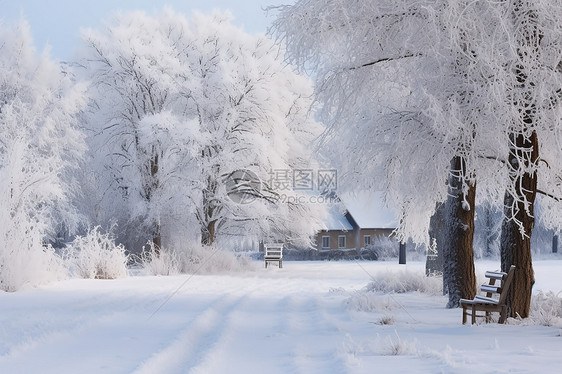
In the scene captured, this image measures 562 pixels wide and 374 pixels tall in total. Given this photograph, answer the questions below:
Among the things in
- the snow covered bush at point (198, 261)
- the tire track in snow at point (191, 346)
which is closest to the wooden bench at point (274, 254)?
the snow covered bush at point (198, 261)

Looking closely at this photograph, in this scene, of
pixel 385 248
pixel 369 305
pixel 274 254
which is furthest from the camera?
pixel 385 248

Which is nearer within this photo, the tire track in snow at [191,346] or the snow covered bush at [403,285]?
the tire track in snow at [191,346]

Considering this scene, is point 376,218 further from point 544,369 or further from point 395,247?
point 544,369

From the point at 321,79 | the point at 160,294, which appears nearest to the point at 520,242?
the point at 321,79

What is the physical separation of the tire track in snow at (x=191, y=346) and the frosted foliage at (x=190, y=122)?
14.9 m

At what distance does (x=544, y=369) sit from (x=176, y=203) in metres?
20.6

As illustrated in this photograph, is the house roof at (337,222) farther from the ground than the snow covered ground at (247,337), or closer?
farther from the ground

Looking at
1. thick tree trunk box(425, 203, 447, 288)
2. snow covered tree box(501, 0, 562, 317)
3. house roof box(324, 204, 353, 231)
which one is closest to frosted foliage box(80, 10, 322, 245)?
thick tree trunk box(425, 203, 447, 288)

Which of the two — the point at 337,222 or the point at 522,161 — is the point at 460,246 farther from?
the point at 337,222

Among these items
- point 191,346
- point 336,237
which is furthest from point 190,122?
point 336,237

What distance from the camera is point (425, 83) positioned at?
1027cm

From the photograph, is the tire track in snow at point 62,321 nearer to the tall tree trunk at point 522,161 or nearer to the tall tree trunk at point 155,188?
the tall tree trunk at point 522,161

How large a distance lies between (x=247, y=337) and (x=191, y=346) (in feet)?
3.45

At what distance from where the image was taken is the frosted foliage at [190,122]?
25.8 meters
